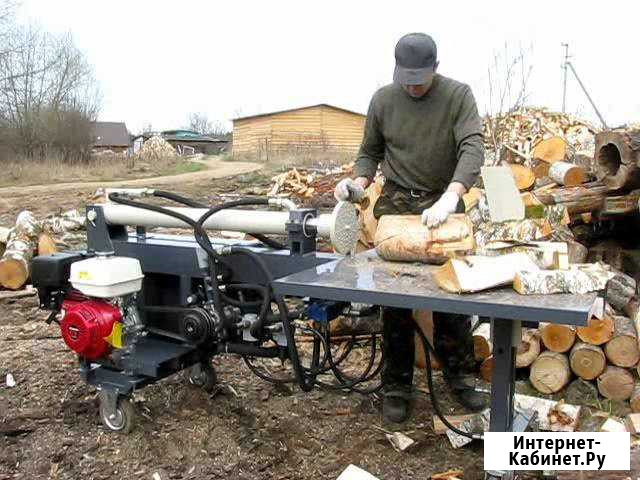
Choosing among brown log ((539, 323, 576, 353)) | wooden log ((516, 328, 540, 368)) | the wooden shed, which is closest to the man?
wooden log ((516, 328, 540, 368))

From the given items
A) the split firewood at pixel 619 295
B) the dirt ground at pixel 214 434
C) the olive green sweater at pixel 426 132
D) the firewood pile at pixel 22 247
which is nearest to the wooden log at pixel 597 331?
the split firewood at pixel 619 295

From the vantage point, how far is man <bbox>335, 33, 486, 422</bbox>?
3.28m

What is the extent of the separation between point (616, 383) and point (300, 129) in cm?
3272

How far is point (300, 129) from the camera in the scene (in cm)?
3591

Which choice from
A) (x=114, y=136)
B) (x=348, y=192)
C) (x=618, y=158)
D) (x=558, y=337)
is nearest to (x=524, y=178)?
(x=618, y=158)

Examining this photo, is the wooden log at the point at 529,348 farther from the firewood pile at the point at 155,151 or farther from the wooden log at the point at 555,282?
the firewood pile at the point at 155,151

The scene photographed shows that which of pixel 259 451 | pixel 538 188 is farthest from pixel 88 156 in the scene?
pixel 259 451

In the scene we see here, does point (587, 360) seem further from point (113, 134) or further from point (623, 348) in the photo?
point (113, 134)

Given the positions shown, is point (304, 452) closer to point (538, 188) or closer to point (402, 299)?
point (402, 299)

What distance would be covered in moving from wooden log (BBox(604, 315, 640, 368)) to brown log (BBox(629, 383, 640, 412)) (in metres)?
0.16

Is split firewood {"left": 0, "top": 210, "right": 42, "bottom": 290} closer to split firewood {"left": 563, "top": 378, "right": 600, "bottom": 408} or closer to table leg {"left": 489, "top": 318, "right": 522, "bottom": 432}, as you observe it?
split firewood {"left": 563, "top": 378, "right": 600, "bottom": 408}

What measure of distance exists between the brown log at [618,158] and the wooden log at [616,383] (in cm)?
209

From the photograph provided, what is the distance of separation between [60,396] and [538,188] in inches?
188

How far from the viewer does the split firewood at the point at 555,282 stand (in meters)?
2.27
